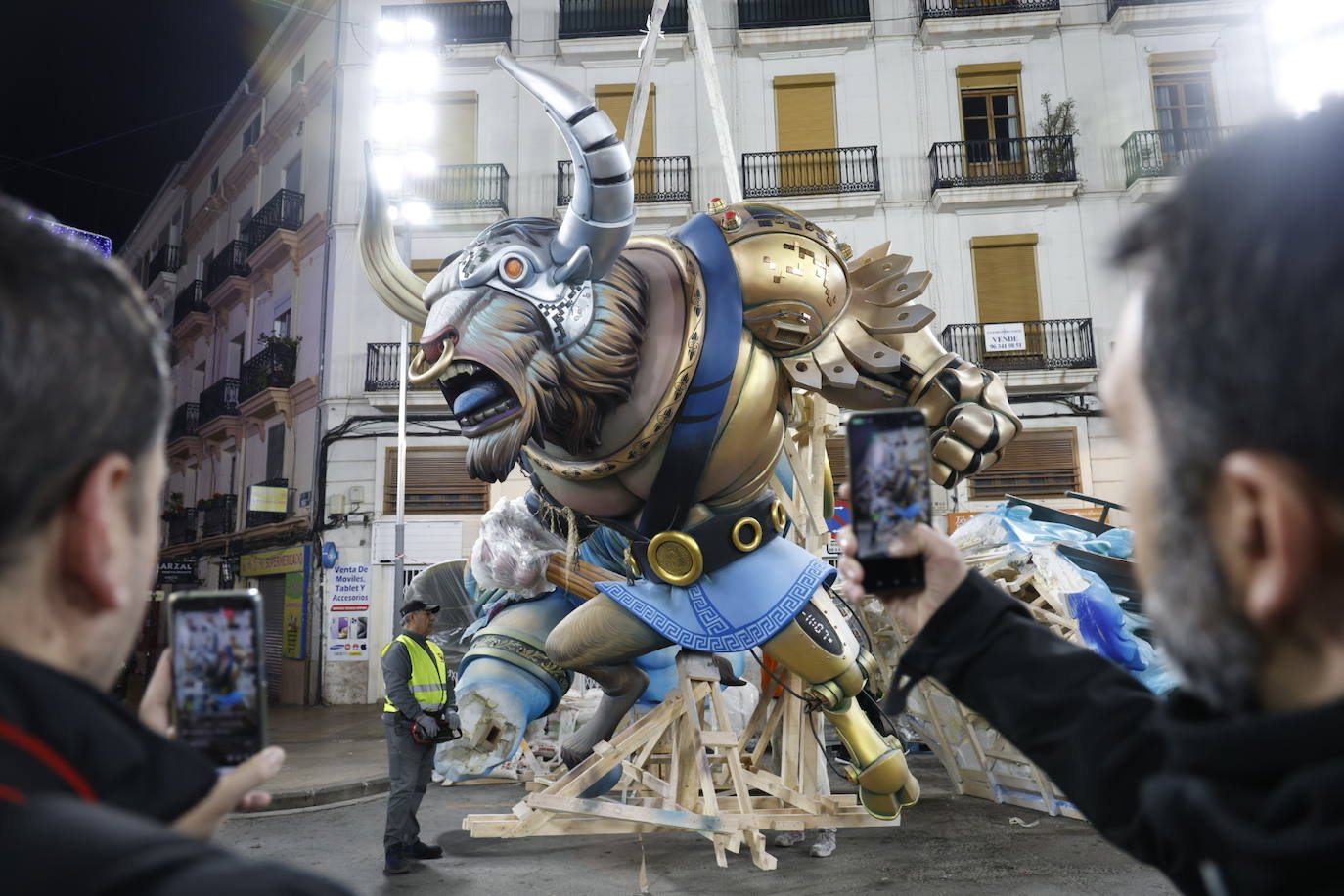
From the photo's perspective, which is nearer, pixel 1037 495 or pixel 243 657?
pixel 243 657

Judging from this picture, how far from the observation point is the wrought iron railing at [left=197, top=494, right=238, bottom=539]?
15641mm

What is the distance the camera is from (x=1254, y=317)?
57 cm

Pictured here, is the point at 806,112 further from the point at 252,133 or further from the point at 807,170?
the point at 252,133

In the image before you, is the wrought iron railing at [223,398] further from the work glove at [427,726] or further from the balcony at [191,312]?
the work glove at [427,726]

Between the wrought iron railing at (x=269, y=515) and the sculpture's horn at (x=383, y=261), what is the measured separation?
456 inches

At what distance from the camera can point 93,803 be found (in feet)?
1.91

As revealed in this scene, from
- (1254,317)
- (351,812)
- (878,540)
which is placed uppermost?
(1254,317)

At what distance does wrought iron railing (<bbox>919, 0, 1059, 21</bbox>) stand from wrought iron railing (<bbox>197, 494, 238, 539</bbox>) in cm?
1288

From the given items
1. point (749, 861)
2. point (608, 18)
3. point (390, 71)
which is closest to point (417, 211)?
point (390, 71)

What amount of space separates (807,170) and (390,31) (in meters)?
5.73

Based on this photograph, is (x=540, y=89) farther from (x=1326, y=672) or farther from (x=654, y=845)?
(x=654, y=845)

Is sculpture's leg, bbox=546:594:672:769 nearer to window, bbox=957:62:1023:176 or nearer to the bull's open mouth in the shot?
the bull's open mouth

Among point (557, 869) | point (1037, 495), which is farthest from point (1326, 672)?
point (1037, 495)

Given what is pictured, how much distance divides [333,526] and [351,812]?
24.1 feet
